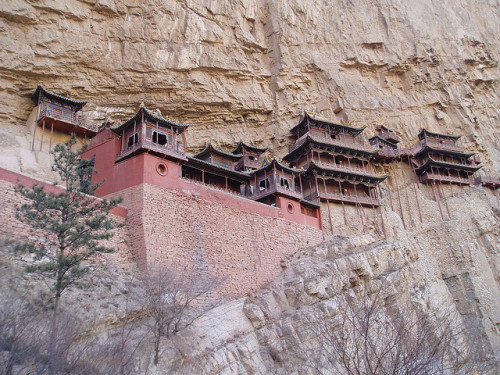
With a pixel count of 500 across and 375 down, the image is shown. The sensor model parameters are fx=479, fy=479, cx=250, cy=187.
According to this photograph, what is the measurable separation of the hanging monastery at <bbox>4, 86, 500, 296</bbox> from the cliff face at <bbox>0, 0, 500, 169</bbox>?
2.18 meters

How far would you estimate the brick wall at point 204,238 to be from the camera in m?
19.9

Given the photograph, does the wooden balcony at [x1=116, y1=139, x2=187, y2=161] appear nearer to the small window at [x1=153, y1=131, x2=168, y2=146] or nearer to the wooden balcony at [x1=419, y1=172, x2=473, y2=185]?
the small window at [x1=153, y1=131, x2=168, y2=146]

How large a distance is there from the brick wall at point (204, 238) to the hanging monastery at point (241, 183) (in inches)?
2.0

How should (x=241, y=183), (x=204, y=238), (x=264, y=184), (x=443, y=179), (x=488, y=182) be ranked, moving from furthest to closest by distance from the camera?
(x=488, y=182)
(x=443, y=179)
(x=241, y=183)
(x=264, y=184)
(x=204, y=238)

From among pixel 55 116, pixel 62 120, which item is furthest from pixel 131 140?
pixel 55 116

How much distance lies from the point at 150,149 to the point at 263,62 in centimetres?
1888

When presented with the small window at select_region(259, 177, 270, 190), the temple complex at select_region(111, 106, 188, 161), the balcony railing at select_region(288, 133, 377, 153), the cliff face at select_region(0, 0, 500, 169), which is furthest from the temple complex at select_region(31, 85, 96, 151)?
the balcony railing at select_region(288, 133, 377, 153)

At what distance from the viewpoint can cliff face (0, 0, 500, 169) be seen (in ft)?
97.4

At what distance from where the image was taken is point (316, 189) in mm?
32281

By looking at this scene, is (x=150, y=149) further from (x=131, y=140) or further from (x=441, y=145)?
(x=441, y=145)

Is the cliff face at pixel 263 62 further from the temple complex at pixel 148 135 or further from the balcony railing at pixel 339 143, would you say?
the temple complex at pixel 148 135

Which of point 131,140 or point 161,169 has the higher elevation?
point 131,140

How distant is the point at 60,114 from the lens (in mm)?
28047

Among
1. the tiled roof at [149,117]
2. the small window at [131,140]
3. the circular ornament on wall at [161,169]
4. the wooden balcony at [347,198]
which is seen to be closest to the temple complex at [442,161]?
the wooden balcony at [347,198]
